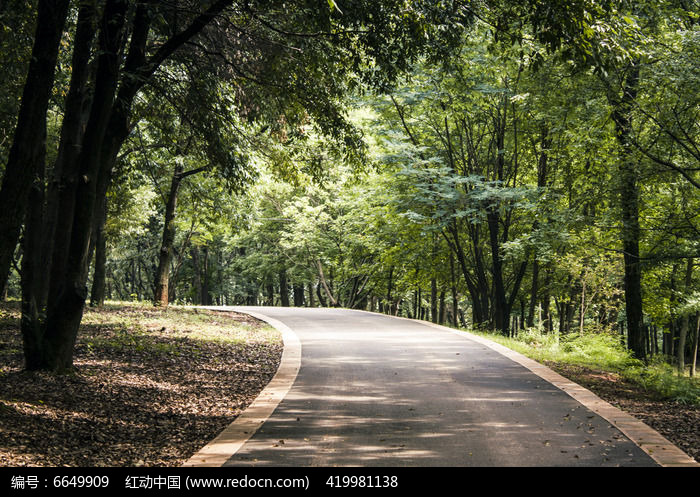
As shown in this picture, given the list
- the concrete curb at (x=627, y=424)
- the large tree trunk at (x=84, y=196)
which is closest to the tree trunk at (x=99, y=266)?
the large tree trunk at (x=84, y=196)

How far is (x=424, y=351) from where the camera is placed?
36.9 ft

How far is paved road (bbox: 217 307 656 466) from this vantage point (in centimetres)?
492

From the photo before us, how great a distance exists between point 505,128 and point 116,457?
17850mm

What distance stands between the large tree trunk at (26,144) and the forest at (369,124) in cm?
2

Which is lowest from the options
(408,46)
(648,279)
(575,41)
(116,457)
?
(116,457)

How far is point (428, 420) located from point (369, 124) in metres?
16.7

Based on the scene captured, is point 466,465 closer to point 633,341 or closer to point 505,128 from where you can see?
point 633,341

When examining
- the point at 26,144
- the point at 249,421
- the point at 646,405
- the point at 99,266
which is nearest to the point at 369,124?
the point at 99,266

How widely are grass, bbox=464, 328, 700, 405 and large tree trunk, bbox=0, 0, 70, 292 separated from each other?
8.65m

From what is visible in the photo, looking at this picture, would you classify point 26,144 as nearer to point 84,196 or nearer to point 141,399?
point 84,196

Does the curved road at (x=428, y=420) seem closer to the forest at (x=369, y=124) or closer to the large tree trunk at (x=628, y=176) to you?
the forest at (x=369, y=124)

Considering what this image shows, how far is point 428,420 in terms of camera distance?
6.16m

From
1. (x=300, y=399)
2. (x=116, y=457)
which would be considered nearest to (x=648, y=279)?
(x=300, y=399)

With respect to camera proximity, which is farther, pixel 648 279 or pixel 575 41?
pixel 648 279
